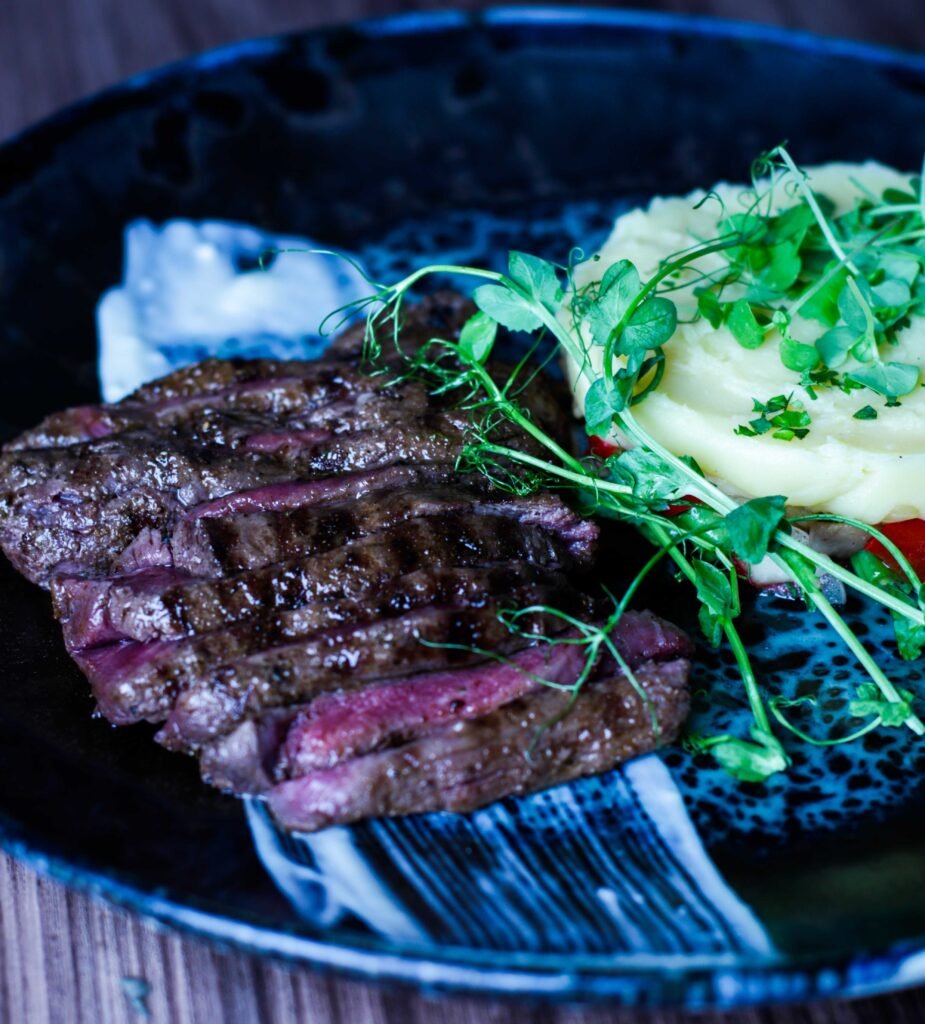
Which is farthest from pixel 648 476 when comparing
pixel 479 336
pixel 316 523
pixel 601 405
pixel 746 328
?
pixel 316 523

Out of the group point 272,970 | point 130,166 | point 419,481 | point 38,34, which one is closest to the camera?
point 272,970

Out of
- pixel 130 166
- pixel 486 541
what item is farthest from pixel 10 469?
pixel 130 166

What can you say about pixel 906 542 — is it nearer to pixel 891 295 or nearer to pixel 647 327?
pixel 891 295

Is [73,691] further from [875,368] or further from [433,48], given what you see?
[433,48]

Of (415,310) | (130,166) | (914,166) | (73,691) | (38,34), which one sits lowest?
(73,691)

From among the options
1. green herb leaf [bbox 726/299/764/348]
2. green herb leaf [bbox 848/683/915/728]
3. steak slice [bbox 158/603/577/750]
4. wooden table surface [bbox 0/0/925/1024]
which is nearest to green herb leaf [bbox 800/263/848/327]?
green herb leaf [bbox 726/299/764/348]

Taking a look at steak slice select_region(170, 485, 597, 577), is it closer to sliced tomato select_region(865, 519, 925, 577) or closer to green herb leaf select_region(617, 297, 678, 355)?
green herb leaf select_region(617, 297, 678, 355)

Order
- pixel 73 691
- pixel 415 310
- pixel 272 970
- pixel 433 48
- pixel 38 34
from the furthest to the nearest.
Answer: pixel 38 34, pixel 433 48, pixel 415 310, pixel 73 691, pixel 272 970

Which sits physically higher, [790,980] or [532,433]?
[532,433]
